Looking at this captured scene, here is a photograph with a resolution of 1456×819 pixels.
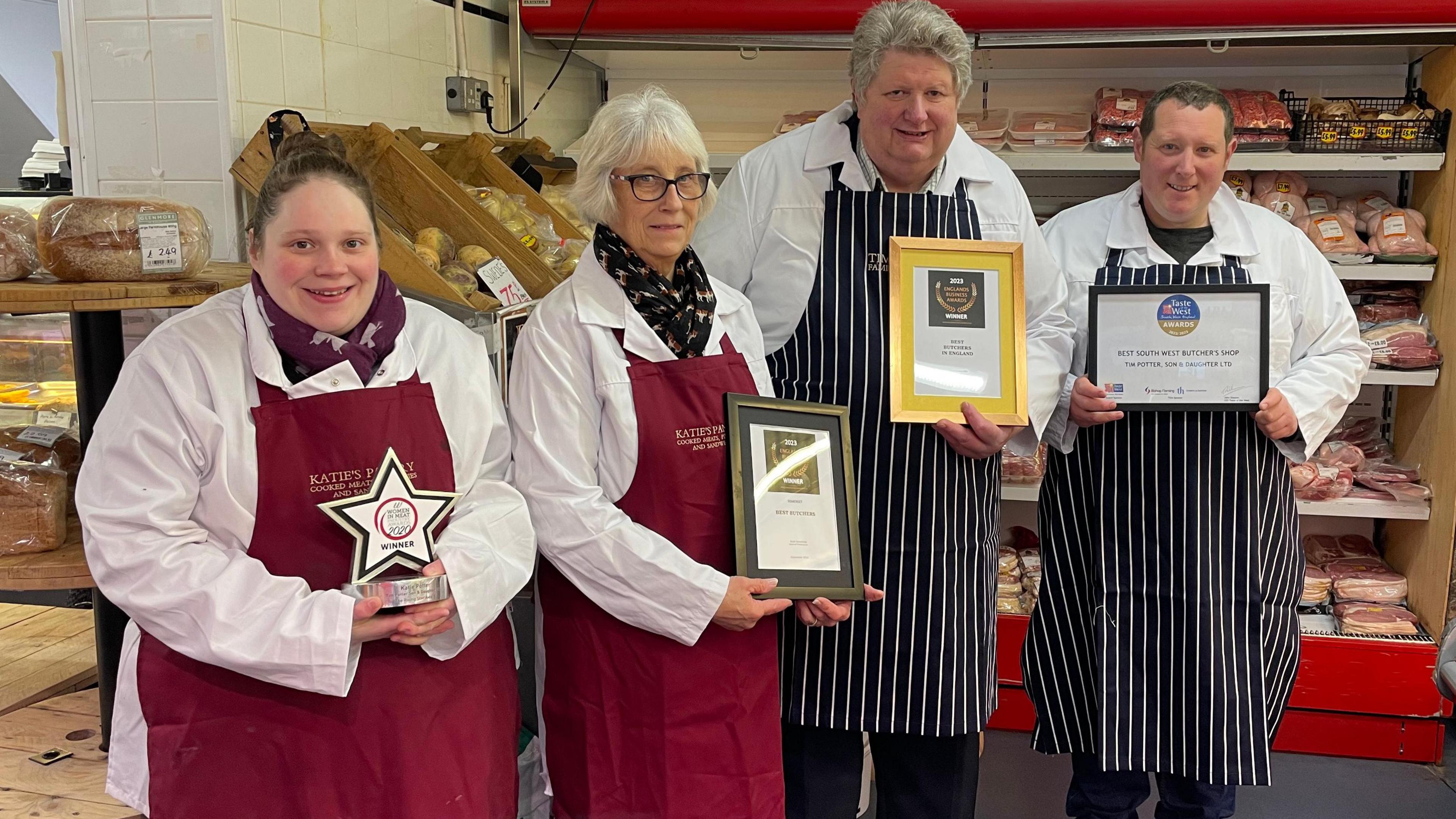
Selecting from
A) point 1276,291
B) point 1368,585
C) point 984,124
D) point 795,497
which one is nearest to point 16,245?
point 795,497

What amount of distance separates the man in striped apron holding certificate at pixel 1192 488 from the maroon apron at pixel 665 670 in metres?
0.91

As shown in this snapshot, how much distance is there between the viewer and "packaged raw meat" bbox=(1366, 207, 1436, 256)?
3.54 m

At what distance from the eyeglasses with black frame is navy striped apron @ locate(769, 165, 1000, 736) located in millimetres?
413

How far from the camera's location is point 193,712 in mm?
1717

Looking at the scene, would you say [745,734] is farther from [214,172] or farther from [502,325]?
[214,172]

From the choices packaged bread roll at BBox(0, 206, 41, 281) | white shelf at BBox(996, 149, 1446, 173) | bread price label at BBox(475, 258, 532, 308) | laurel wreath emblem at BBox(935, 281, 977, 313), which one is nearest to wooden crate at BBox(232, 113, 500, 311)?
bread price label at BBox(475, 258, 532, 308)

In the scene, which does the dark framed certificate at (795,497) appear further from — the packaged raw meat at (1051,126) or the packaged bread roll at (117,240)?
the packaged raw meat at (1051,126)

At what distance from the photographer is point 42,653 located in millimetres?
2984

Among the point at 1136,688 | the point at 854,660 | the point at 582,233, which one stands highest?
the point at 582,233

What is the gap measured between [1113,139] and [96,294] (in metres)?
2.90

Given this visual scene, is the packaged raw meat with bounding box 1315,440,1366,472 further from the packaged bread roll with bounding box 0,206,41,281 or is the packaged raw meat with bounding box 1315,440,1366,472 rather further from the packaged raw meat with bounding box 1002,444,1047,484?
the packaged bread roll with bounding box 0,206,41,281

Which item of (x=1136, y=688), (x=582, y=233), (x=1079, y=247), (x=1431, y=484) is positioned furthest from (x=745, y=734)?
(x=1431, y=484)

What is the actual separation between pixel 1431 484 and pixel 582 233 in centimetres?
280

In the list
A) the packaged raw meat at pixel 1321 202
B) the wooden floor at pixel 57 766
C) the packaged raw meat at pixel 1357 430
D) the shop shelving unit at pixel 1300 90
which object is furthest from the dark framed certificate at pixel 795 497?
the packaged raw meat at pixel 1357 430
